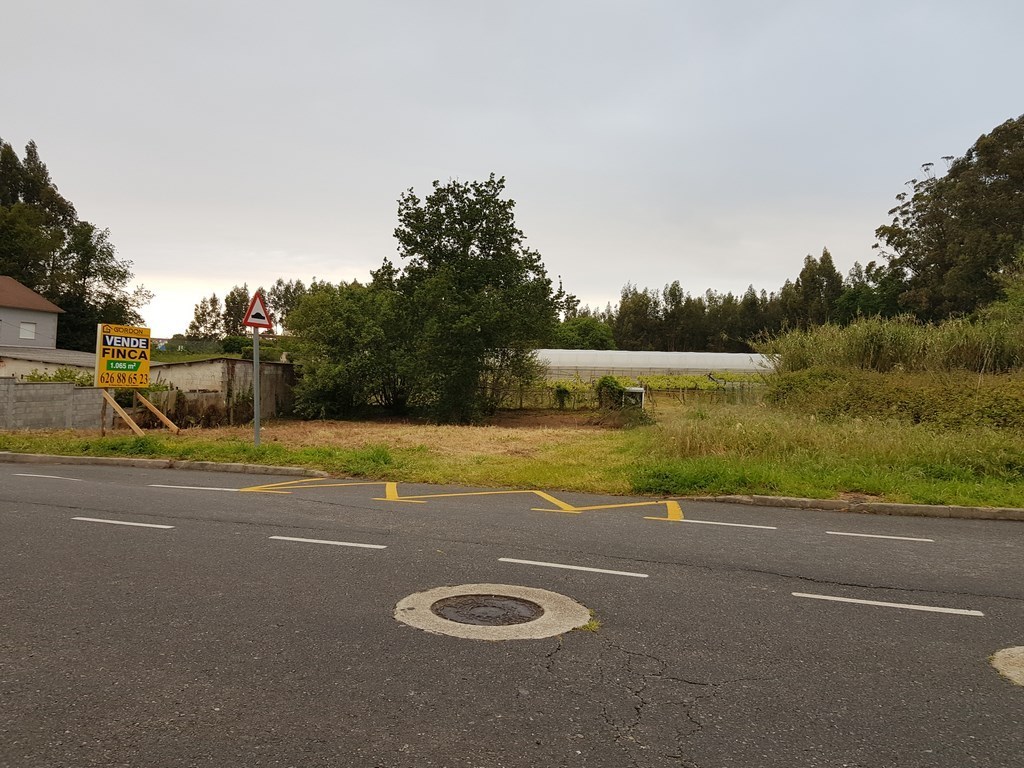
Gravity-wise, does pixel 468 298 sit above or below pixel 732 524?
above

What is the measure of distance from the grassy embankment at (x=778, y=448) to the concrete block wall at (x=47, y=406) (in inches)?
44.9

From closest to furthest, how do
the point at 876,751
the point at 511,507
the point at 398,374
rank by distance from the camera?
1. the point at 876,751
2. the point at 511,507
3. the point at 398,374

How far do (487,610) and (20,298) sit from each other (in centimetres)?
5765

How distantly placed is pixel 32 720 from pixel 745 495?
891 cm

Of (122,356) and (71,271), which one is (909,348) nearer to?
(122,356)

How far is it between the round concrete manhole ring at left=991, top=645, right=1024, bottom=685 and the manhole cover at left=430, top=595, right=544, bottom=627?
2854 mm

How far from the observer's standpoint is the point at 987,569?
638 cm

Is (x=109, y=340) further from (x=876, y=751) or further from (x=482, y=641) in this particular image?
(x=876, y=751)

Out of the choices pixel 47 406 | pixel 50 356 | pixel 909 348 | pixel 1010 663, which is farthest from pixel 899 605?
pixel 50 356

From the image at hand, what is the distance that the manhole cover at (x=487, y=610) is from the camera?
4648 mm

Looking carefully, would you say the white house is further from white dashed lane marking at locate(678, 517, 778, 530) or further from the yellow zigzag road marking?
white dashed lane marking at locate(678, 517, 778, 530)

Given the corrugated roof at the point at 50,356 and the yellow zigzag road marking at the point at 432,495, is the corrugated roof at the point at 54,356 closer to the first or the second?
the corrugated roof at the point at 50,356

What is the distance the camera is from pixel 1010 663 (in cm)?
412

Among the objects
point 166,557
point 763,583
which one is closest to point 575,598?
point 763,583
